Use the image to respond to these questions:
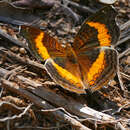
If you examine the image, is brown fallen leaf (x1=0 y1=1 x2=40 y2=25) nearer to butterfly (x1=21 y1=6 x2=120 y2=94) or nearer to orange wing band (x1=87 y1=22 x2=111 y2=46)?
butterfly (x1=21 y1=6 x2=120 y2=94)

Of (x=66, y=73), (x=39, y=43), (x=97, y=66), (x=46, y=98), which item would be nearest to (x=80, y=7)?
(x=39, y=43)

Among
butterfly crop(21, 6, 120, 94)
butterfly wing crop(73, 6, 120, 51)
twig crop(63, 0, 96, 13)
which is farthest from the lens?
twig crop(63, 0, 96, 13)

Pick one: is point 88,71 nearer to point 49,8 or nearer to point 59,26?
point 59,26

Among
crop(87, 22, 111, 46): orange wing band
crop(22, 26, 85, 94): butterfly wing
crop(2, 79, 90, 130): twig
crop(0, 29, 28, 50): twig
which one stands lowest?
crop(2, 79, 90, 130): twig

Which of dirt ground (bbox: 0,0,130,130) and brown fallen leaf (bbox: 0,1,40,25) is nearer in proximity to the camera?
dirt ground (bbox: 0,0,130,130)

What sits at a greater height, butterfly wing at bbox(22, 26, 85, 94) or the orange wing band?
the orange wing band

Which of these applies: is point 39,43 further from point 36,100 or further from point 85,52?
point 36,100

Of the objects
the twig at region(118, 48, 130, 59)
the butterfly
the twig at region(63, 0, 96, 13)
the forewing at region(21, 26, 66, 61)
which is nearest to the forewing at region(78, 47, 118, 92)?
the butterfly

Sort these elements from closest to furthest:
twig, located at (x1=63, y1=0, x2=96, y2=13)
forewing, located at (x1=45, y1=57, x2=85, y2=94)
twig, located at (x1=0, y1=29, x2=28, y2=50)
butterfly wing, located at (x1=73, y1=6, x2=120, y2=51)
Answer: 1. forewing, located at (x1=45, y1=57, x2=85, y2=94)
2. butterfly wing, located at (x1=73, y1=6, x2=120, y2=51)
3. twig, located at (x1=0, y1=29, x2=28, y2=50)
4. twig, located at (x1=63, y1=0, x2=96, y2=13)

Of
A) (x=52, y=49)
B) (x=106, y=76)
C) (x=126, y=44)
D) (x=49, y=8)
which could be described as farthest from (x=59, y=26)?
(x=106, y=76)
